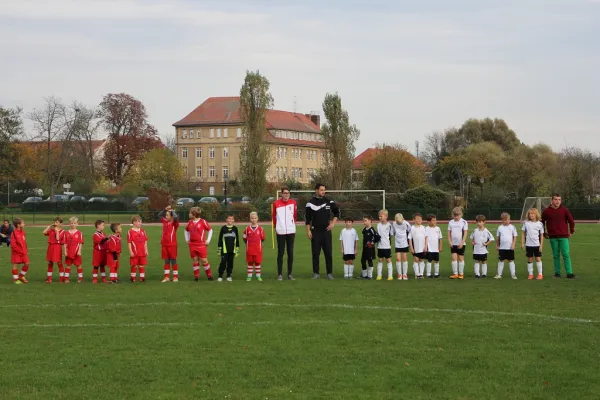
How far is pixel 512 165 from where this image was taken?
7144 centimetres

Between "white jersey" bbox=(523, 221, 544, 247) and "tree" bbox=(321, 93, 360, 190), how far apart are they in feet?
172

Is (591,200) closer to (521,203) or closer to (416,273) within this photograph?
(521,203)

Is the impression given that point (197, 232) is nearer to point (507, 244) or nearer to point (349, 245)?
point (349, 245)

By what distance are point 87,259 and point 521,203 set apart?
→ 1764 inches

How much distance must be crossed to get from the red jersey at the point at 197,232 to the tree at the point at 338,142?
5286 centimetres

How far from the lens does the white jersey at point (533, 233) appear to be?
1734 cm

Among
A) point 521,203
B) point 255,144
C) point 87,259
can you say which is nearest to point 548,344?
point 87,259

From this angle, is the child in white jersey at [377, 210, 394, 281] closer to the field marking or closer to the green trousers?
the green trousers

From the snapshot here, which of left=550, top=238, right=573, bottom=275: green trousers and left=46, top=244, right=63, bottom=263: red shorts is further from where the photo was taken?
left=46, top=244, right=63, bottom=263: red shorts

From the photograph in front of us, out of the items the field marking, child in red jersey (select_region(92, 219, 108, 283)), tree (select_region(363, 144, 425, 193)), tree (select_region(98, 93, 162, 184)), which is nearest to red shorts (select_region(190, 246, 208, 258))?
child in red jersey (select_region(92, 219, 108, 283))

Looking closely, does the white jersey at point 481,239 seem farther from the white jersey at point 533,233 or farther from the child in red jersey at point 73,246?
the child in red jersey at point 73,246

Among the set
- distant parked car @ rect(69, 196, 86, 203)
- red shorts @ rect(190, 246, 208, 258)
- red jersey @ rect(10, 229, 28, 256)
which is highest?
distant parked car @ rect(69, 196, 86, 203)

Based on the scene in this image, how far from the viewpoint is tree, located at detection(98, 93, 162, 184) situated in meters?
92.4

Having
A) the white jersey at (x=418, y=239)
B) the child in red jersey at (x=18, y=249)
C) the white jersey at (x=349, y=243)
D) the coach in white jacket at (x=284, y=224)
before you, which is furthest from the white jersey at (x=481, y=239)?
the child in red jersey at (x=18, y=249)
